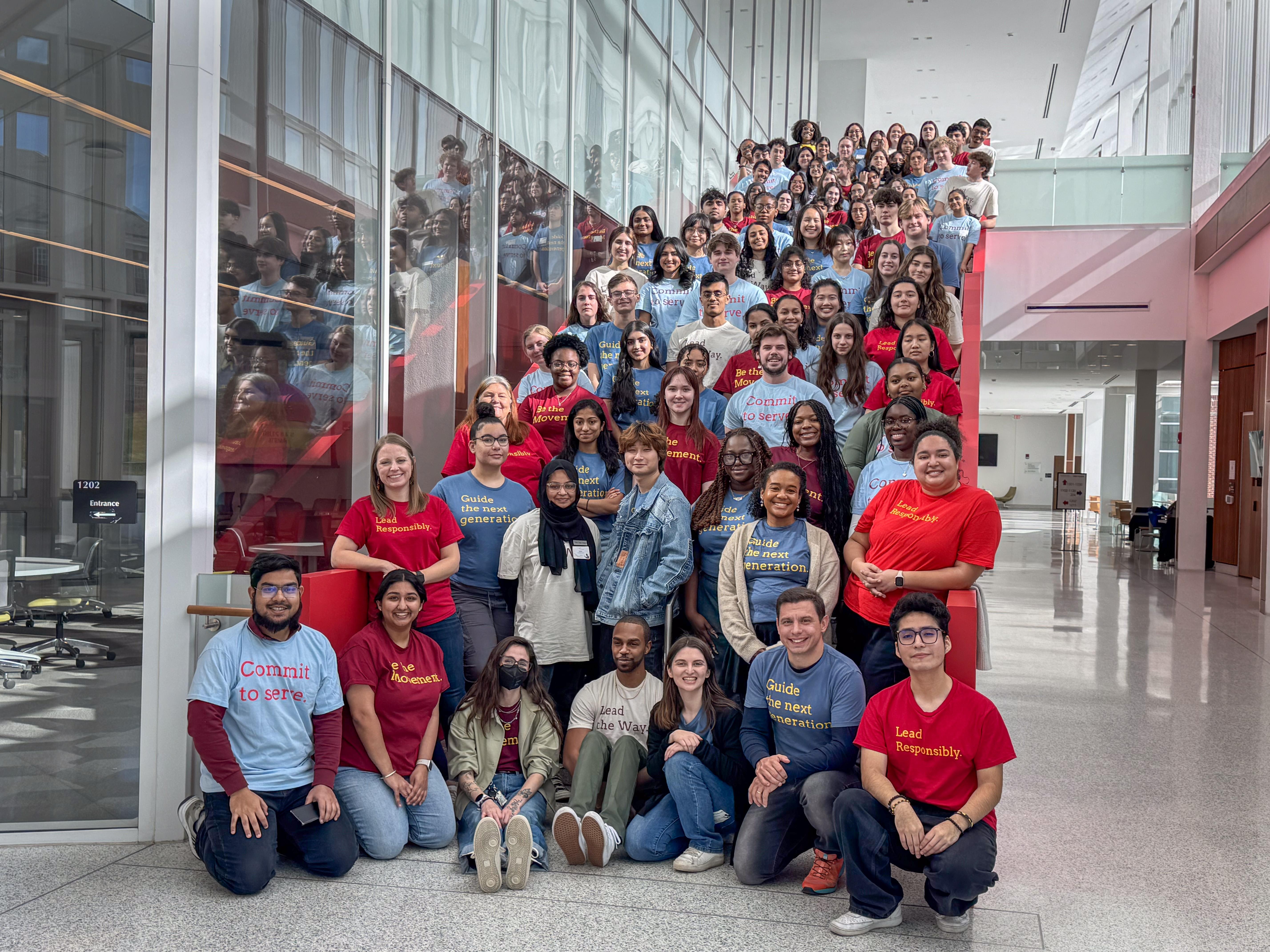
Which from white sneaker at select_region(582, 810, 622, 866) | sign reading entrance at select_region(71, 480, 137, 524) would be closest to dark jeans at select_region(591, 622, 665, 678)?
white sneaker at select_region(582, 810, 622, 866)

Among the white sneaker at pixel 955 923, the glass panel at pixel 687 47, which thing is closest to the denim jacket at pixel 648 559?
the white sneaker at pixel 955 923

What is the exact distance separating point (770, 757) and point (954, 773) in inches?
29.0

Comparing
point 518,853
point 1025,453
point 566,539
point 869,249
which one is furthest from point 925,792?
point 1025,453

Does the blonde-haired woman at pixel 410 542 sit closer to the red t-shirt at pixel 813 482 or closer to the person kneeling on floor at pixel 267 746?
the person kneeling on floor at pixel 267 746

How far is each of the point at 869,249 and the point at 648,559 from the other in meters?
5.55

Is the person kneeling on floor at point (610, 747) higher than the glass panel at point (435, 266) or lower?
lower

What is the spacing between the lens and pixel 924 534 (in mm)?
4277

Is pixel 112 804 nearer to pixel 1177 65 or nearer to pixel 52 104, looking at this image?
pixel 52 104

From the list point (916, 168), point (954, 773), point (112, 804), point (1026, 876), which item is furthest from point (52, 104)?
point (916, 168)

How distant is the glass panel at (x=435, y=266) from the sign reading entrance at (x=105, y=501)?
219cm

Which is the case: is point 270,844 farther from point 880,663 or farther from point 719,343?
point 719,343

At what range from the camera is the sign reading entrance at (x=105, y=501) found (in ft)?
14.5

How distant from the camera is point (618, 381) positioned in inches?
258

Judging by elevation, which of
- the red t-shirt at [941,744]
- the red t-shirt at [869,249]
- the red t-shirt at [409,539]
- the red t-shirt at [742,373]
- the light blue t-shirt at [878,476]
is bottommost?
the red t-shirt at [941,744]
